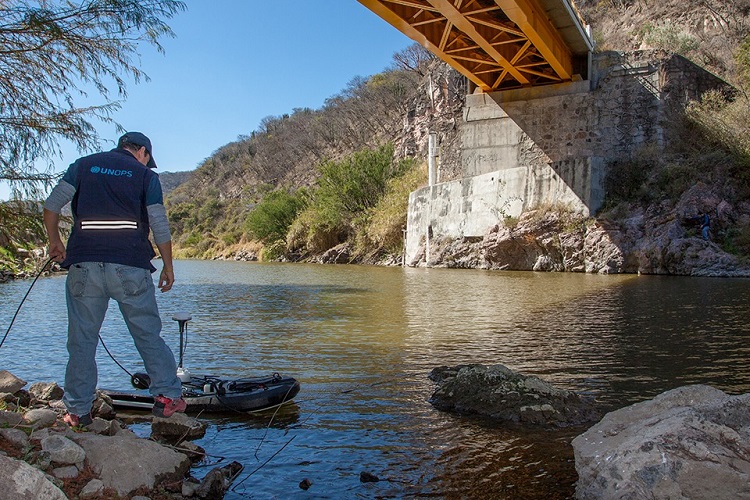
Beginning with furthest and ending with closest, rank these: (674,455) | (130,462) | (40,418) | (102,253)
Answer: (102,253) < (40,418) < (130,462) < (674,455)

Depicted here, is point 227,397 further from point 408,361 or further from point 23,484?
point 408,361

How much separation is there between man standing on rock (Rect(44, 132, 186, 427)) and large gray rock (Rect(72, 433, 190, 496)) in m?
0.58

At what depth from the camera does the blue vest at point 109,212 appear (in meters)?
3.53

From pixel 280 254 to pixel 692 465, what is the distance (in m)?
42.7

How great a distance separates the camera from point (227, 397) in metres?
4.50

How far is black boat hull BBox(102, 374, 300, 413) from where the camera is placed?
4.50m

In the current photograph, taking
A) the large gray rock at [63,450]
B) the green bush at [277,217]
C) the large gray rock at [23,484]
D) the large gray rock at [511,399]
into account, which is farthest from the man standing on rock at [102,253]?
the green bush at [277,217]

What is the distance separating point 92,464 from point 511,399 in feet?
9.10

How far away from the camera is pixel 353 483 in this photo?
3.32m

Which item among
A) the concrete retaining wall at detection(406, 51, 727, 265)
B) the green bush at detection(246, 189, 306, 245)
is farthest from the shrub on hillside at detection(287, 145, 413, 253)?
the concrete retaining wall at detection(406, 51, 727, 265)

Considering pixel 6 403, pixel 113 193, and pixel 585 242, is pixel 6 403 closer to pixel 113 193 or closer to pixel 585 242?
pixel 113 193

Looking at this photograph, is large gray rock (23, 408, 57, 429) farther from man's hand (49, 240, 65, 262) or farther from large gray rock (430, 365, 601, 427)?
large gray rock (430, 365, 601, 427)

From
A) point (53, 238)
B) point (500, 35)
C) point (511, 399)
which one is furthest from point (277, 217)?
point (53, 238)

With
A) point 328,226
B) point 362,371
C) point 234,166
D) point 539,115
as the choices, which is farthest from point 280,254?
point 234,166
